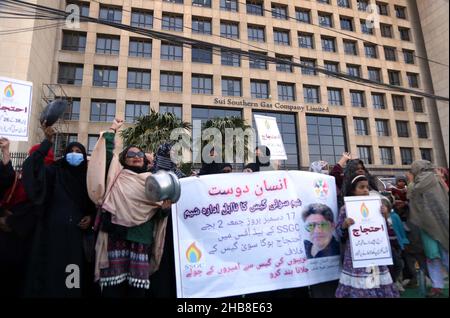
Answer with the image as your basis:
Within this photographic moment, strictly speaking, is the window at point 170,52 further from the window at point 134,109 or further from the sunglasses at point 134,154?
the sunglasses at point 134,154

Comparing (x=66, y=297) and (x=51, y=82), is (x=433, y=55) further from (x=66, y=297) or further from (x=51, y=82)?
(x=51, y=82)

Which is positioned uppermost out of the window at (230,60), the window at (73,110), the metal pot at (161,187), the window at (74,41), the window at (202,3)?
the window at (202,3)

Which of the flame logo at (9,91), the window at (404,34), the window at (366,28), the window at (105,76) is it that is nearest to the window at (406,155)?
the window at (404,34)

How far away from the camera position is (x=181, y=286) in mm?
3199

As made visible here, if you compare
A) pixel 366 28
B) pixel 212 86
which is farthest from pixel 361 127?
pixel 212 86

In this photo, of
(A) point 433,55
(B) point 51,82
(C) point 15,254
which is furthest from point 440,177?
(B) point 51,82

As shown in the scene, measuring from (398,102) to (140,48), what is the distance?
89.3 ft

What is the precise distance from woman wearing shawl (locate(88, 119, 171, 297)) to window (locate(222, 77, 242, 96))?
2543 cm

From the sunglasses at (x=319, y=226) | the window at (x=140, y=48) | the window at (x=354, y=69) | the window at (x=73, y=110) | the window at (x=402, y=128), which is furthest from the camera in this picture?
the window at (x=402, y=128)

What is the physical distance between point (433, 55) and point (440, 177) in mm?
991

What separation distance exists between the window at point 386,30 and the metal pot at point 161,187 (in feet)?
124

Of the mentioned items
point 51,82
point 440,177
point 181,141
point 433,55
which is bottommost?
point 440,177

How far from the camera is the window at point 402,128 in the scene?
3138 centimetres

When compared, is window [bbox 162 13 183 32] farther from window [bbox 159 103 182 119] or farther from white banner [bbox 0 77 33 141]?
white banner [bbox 0 77 33 141]
